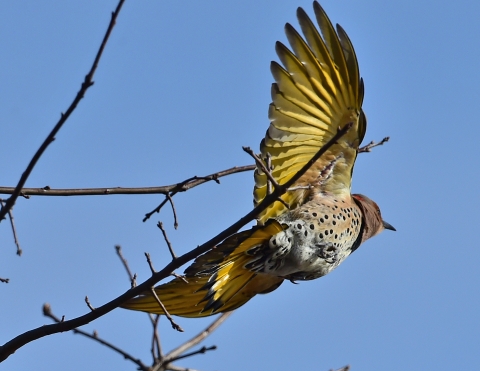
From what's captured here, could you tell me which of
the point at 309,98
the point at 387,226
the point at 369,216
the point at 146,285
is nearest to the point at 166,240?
the point at 146,285

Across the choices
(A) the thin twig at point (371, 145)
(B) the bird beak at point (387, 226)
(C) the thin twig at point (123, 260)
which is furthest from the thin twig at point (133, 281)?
(B) the bird beak at point (387, 226)

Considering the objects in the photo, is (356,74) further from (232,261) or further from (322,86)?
(232,261)

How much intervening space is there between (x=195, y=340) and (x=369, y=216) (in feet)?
6.09

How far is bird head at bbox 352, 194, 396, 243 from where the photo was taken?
187 inches

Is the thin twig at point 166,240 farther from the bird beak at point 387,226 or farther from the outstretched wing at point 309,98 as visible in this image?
the bird beak at point 387,226

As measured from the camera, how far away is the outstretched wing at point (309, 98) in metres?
3.98

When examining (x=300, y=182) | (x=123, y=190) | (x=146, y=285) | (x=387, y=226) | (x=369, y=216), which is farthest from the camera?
(x=387, y=226)

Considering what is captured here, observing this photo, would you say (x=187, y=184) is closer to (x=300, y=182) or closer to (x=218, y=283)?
(x=218, y=283)

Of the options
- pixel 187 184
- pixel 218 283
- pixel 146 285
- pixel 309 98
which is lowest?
pixel 146 285

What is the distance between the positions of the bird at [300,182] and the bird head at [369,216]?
427 mm

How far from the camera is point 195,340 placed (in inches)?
131

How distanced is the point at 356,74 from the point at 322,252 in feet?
3.27

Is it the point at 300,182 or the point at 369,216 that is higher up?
the point at 300,182

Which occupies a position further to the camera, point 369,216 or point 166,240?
point 369,216
